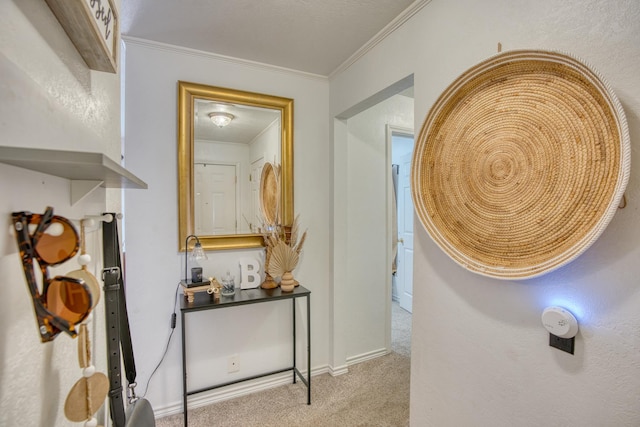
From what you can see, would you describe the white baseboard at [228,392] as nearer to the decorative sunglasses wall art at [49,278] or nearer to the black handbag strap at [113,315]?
the black handbag strap at [113,315]

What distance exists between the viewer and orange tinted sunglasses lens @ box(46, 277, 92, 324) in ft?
1.61

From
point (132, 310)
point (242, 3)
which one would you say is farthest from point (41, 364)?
point (242, 3)

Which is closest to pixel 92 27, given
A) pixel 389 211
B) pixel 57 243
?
pixel 57 243

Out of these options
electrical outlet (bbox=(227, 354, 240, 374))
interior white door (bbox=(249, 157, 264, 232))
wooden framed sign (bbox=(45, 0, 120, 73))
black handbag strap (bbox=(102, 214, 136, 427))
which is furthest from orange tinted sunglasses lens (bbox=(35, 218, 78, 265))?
electrical outlet (bbox=(227, 354, 240, 374))

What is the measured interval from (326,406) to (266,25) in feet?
8.20

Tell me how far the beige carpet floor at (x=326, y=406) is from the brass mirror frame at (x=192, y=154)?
3.64 feet

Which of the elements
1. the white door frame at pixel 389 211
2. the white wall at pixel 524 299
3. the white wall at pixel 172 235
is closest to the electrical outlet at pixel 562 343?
the white wall at pixel 524 299

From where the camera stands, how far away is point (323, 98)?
8.04ft

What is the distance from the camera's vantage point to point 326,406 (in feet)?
6.73

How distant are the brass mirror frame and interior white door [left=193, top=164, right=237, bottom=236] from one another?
0.04 m

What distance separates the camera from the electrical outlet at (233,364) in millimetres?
2145

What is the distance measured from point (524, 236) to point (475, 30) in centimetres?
90

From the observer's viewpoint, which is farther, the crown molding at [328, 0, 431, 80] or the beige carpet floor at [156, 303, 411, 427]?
the beige carpet floor at [156, 303, 411, 427]

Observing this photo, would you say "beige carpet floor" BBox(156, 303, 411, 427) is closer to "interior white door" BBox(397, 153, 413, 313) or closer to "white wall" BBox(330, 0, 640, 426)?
"white wall" BBox(330, 0, 640, 426)
